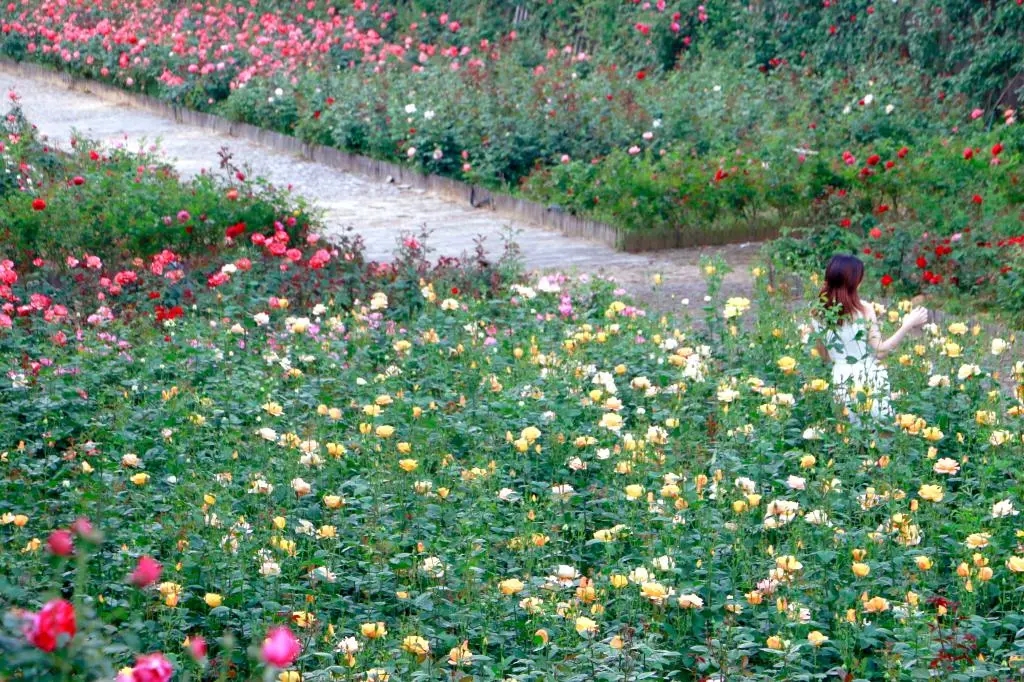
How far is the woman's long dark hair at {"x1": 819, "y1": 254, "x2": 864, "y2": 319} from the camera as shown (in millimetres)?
5332

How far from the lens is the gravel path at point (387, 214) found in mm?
8492

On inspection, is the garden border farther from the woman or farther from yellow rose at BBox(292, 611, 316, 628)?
yellow rose at BBox(292, 611, 316, 628)

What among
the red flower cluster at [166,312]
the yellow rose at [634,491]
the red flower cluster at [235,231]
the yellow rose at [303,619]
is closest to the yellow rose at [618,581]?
the yellow rose at [634,491]

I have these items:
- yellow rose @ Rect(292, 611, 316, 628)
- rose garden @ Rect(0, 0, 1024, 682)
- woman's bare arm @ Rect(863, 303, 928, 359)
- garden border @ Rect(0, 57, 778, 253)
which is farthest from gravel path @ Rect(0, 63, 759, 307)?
yellow rose @ Rect(292, 611, 316, 628)

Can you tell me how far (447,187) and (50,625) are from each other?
390 inches

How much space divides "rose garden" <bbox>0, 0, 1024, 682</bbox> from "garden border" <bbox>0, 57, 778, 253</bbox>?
0.09 meters

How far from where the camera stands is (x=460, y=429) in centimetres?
494

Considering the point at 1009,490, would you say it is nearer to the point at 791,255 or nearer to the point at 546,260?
the point at 791,255

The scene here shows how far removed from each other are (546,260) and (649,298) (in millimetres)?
1245

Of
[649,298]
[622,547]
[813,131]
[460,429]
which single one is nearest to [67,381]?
[460,429]

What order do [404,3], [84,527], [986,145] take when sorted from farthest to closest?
[404,3] → [986,145] → [84,527]

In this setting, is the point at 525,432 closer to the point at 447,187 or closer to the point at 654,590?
the point at 654,590

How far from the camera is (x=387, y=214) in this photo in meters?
10.6

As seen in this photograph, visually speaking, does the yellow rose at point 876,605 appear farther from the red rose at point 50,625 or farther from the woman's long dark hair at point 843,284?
the red rose at point 50,625
